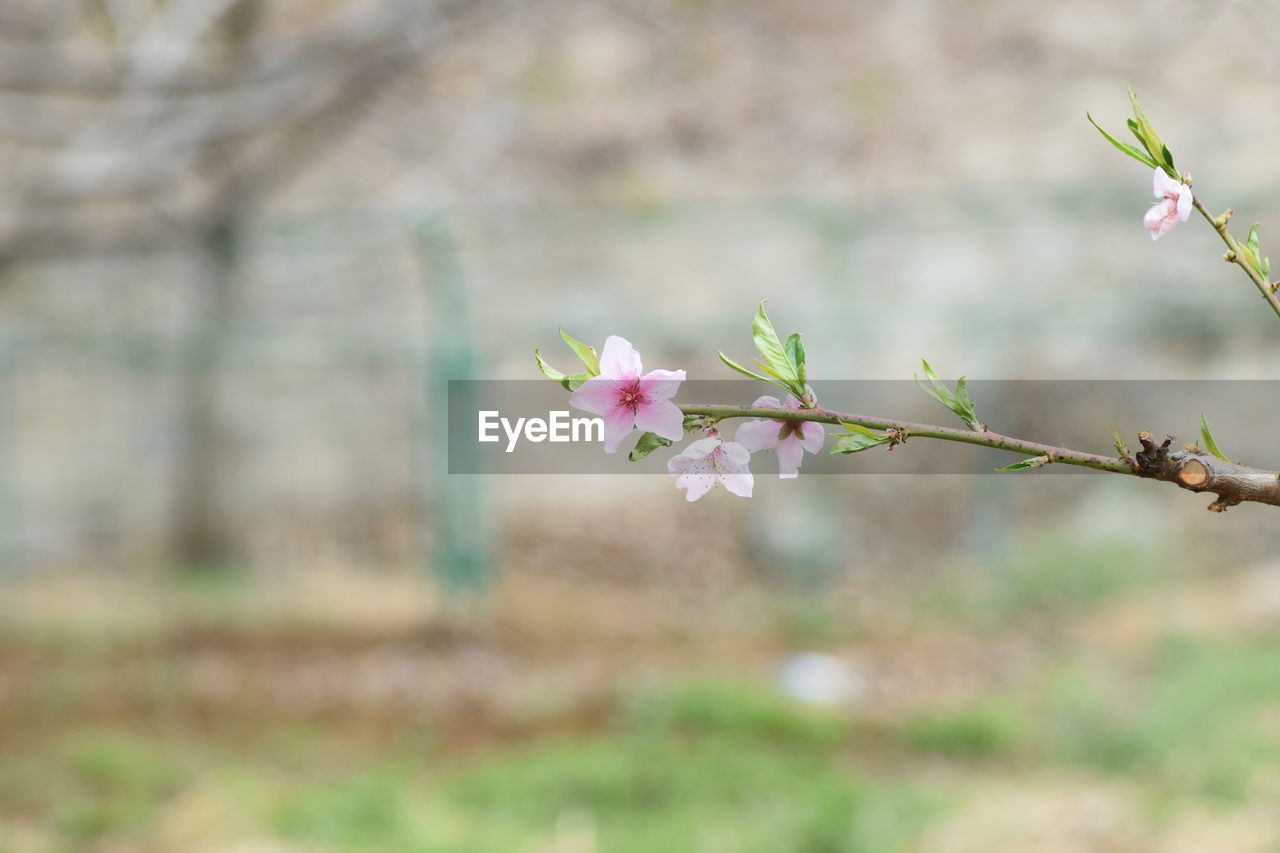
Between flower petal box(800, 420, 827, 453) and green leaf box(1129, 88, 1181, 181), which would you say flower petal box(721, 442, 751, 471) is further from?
green leaf box(1129, 88, 1181, 181)

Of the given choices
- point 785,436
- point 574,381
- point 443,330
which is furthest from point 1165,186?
point 443,330

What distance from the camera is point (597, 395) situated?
67 centimetres

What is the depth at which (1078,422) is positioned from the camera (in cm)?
825

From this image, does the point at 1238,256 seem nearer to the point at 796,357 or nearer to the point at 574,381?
the point at 796,357

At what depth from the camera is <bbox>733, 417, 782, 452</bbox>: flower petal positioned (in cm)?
72

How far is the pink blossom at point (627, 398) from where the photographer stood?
0.66 meters

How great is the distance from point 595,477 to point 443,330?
286 centimetres

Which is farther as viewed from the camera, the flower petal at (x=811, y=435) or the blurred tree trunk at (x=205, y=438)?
the blurred tree trunk at (x=205, y=438)

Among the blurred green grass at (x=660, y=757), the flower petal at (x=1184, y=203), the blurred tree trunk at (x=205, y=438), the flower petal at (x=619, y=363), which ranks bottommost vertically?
the blurred green grass at (x=660, y=757)

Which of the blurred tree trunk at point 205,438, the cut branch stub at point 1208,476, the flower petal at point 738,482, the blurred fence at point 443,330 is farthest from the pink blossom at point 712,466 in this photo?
the blurred tree trunk at point 205,438

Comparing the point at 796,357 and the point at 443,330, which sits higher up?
the point at 443,330

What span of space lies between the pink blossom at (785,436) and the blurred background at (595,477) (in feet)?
9.90

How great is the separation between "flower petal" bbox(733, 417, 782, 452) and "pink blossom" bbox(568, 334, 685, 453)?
0.06 meters

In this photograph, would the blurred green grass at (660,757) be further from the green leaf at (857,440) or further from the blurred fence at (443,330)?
the green leaf at (857,440)
